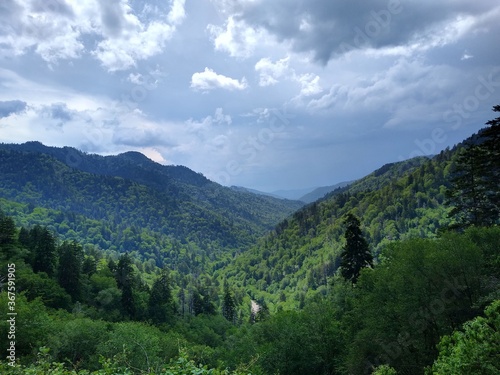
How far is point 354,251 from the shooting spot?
170 feet

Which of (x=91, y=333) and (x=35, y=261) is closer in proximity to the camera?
(x=91, y=333)

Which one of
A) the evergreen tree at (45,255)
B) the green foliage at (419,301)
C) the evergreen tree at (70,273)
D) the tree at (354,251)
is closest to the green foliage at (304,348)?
the tree at (354,251)

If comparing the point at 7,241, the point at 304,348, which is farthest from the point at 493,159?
the point at 7,241

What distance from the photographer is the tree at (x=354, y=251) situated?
5119 centimetres

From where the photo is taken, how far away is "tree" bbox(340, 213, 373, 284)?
168 ft

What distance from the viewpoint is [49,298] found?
7638 centimetres

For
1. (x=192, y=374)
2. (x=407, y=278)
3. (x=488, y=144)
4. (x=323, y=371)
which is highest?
(x=488, y=144)

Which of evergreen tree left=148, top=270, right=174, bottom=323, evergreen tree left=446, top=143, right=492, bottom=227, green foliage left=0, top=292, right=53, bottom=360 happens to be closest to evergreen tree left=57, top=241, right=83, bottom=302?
evergreen tree left=148, top=270, right=174, bottom=323

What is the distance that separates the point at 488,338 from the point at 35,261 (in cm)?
9512

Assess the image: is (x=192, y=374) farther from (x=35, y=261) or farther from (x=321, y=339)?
(x=35, y=261)

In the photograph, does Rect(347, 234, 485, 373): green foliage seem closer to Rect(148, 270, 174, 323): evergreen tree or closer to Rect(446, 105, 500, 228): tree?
Rect(446, 105, 500, 228): tree

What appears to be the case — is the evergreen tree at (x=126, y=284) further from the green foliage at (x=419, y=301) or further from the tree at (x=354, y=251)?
the green foliage at (x=419, y=301)

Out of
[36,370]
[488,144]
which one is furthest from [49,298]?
[488,144]

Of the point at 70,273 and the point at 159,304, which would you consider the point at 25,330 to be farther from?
the point at 159,304
